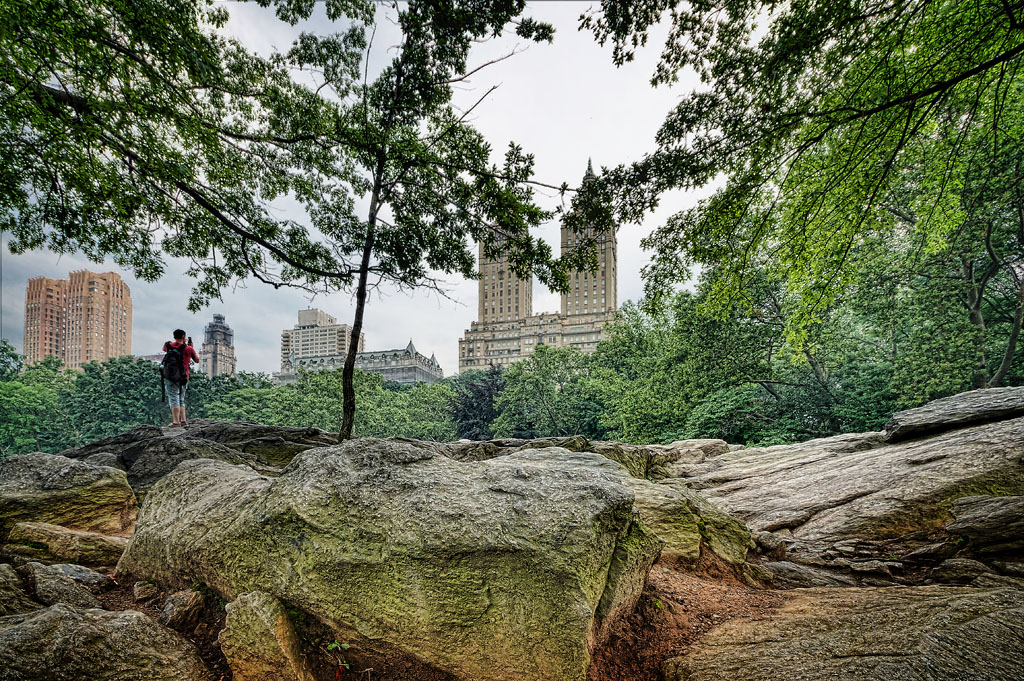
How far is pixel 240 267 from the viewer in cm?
889

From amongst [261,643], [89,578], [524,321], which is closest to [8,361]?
[89,578]

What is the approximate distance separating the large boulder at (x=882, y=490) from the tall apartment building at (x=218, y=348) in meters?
86.3

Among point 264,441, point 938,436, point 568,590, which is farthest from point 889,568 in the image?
point 264,441

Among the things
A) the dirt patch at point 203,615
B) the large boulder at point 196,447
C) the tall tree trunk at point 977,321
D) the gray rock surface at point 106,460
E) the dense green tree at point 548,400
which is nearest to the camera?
the dirt patch at point 203,615

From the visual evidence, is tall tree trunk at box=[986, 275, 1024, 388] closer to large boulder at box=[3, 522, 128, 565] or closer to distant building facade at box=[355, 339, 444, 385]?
large boulder at box=[3, 522, 128, 565]

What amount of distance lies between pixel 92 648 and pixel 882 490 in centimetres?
864

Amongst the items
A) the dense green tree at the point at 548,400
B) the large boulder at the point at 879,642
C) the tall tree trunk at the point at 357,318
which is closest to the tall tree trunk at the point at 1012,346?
the large boulder at the point at 879,642

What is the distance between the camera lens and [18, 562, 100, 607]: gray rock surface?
10.2 feet

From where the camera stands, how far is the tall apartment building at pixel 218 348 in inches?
2881

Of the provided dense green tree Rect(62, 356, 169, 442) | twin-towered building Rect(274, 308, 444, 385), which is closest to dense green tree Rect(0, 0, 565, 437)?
dense green tree Rect(62, 356, 169, 442)

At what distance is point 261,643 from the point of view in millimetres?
2744

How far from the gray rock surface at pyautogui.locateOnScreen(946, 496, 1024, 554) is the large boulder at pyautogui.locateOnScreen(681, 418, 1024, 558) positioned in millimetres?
587

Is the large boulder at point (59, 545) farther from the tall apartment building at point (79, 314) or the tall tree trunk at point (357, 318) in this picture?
the tall apartment building at point (79, 314)

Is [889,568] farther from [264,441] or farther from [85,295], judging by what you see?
[85,295]
